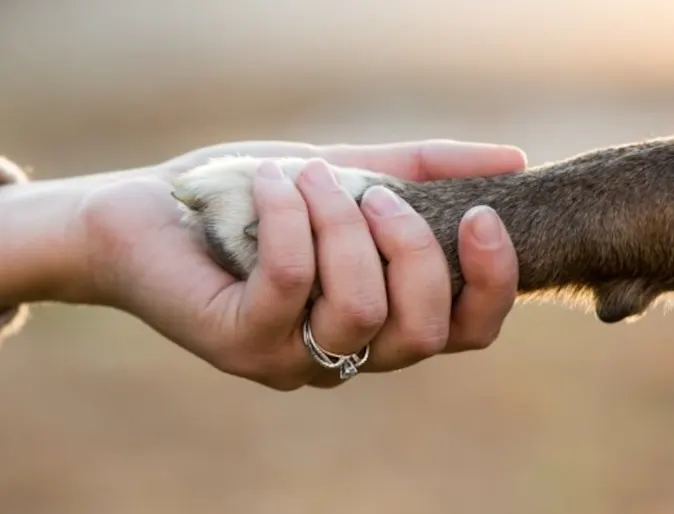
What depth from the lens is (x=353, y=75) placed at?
57.0 ft

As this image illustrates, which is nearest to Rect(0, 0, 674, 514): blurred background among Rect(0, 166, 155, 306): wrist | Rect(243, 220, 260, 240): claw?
Rect(0, 166, 155, 306): wrist

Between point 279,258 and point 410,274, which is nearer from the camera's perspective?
point 279,258

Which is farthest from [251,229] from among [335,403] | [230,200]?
[335,403]

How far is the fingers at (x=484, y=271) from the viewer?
281 centimetres

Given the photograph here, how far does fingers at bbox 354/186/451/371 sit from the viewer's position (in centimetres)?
278

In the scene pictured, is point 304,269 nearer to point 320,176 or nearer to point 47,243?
point 320,176

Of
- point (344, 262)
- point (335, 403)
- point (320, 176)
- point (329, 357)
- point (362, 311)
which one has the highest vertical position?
point (320, 176)

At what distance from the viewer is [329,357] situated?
9.50 ft

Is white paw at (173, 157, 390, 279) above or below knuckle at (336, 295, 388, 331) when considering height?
above

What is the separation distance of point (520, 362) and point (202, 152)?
5369 mm

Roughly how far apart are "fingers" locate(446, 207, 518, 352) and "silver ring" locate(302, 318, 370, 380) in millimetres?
267

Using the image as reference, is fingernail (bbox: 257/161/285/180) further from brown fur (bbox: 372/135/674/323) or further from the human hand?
brown fur (bbox: 372/135/674/323)

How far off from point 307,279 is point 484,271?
426mm

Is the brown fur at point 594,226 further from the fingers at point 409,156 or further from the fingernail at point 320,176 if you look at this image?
the fingernail at point 320,176
